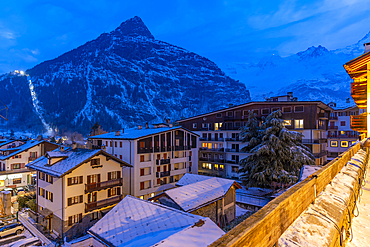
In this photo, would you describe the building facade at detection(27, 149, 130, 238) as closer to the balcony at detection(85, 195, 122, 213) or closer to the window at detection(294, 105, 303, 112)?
the balcony at detection(85, 195, 122, 213)

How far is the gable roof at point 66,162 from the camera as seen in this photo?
67.9ft

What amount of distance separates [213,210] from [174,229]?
9265mm

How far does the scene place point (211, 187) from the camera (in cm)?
2158

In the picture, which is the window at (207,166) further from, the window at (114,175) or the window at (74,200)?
the window at (74,200)

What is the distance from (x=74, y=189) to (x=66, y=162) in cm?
334

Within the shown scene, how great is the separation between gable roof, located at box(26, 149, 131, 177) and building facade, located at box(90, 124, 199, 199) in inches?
137

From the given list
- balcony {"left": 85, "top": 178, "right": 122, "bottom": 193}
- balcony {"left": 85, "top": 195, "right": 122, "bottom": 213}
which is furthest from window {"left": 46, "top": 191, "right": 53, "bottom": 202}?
balcony {"left": 85, "top": 195, "right": 122, "bottom": 213}

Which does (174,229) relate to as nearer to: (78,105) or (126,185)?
(126,185)

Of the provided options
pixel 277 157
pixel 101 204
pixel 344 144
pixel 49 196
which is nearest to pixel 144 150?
pixel 101 204

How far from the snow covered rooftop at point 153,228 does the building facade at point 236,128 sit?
92.1 ft

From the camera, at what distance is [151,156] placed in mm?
31266

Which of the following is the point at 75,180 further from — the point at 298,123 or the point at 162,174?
the point at 298,123

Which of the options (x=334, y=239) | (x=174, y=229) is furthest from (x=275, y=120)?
(x=334, y=239)

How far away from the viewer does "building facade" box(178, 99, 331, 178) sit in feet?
113
